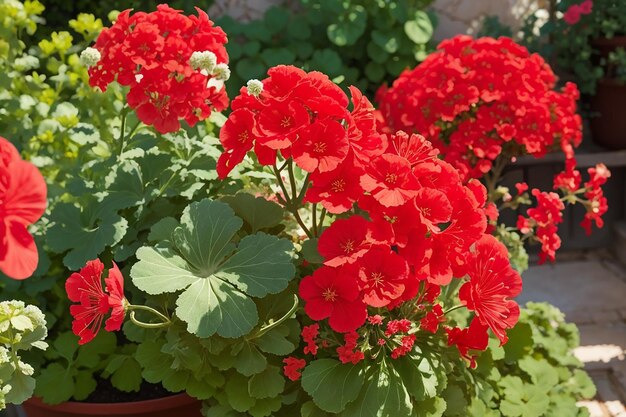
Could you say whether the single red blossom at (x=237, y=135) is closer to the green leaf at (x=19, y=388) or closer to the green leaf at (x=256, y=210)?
the green leaf at (x=256, y=210)

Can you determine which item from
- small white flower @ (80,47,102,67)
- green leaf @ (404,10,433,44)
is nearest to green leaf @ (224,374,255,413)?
small white flower @ (80,47,102,67)

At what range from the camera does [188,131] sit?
7.42ft

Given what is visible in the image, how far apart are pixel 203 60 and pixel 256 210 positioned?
38 centimetres

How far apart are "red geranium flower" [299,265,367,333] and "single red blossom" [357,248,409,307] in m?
0.02

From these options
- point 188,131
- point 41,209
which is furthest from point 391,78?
point 41,209

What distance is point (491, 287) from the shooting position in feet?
5.23

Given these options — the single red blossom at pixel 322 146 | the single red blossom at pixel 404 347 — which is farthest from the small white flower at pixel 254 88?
the single red blossom at pixel 404 347

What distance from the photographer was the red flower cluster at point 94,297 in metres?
1.50

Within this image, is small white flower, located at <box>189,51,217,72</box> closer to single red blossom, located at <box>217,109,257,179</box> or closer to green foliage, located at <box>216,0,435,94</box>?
single red blossom, located at <box>217,109,257,179</box>

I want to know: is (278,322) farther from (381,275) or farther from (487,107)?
(487,107)

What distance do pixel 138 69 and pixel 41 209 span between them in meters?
1.08

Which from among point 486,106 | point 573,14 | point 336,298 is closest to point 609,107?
point 573,14

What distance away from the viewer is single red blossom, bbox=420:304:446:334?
1.65 meters

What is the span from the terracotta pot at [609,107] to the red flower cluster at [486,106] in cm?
63
